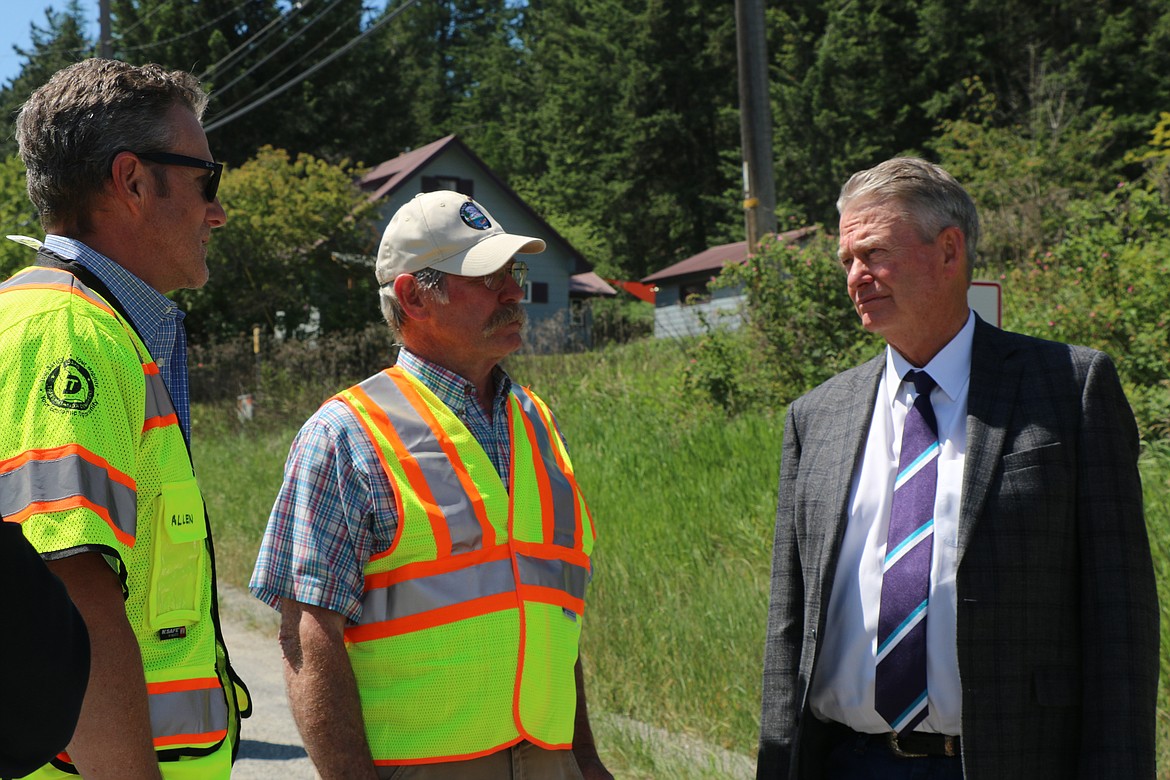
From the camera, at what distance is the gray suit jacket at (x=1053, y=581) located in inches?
99.4

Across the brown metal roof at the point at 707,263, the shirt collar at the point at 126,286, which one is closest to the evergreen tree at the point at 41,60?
the brown metal roof at the point at 707,263

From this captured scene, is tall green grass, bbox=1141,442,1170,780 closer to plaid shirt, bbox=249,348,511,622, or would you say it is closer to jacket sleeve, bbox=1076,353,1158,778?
jacket sleeve, bbox=1076,353,1158,778

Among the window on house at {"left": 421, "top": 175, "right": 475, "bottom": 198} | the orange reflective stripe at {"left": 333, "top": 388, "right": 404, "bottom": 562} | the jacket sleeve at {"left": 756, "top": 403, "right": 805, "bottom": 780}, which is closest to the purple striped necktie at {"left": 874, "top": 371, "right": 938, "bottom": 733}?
the jacket sleeve at {"left": 756, "top": 403, "right": 805, "bottom": 780}

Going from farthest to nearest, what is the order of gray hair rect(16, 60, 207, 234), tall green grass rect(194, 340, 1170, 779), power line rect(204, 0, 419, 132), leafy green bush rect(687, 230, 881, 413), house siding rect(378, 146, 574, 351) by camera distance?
house siding rect(378, 146, 574, 351) → power line rect(204, 0, 419, 132) → leafy green bush rect(687, 230, 881, 413) → tall green grass rect(194, 340, 1170, 779) → gray hair rect(16, 60, 207, 234)

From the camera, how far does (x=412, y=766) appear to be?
252cm

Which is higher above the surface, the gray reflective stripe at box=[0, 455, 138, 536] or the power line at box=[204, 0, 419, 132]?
the power line at box=[204, 0, 419, 132]

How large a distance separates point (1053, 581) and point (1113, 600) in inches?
5.3

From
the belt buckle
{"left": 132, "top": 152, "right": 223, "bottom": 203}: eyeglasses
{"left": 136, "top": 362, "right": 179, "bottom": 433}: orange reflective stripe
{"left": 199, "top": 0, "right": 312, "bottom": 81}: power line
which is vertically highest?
{"left": 199, "top": 0, "right": 312, "bottom": 81}: power line

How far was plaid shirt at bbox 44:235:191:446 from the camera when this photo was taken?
2123 millimetres

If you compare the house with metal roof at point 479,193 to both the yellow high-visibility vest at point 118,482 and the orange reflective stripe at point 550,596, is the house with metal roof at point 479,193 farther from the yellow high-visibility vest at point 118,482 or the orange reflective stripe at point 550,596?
the yellow high-visibility vest at point 118,482

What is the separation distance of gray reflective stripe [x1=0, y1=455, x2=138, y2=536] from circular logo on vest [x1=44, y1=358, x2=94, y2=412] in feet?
0.31

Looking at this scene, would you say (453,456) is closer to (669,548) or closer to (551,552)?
(551,552)

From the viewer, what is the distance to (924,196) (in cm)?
294

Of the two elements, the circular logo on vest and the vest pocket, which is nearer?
the circular logo on vest
